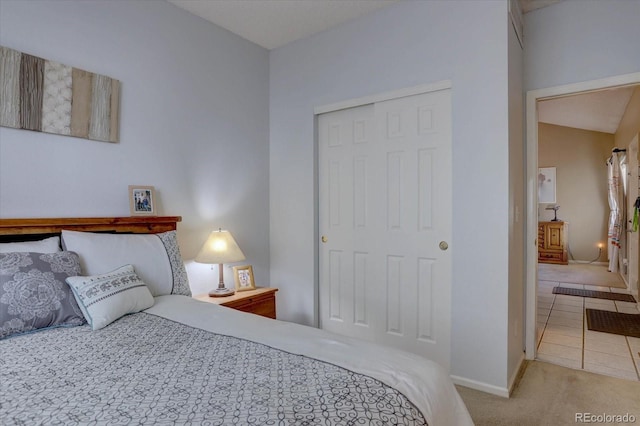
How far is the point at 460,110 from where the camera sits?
2398 millimetres

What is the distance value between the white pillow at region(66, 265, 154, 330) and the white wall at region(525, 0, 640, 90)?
301 cm

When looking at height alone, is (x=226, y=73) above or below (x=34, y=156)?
above

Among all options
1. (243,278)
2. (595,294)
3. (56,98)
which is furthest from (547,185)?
(56,98)

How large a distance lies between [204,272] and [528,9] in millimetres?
3178

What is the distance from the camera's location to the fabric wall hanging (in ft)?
6.21

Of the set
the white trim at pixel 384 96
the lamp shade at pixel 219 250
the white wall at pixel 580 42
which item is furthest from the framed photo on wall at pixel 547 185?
the lamp shade at pixel 219 250

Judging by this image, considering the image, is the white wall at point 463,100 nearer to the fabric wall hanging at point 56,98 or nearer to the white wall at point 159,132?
the white wall at point 159,132

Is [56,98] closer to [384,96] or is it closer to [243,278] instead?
[243,278]

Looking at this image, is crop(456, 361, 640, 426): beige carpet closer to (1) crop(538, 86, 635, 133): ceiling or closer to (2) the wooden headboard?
(2) the wooden headboard

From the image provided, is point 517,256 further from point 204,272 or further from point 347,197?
point 204,272

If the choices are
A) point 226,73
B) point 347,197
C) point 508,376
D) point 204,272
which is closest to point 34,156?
point 204,272

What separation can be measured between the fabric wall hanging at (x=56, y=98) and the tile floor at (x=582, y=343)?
11.7 ft

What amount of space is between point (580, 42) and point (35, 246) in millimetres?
Answer: 3588

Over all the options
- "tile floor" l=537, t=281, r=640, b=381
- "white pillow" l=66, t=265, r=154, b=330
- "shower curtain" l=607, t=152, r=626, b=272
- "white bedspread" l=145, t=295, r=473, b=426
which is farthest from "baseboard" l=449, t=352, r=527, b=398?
"shower curtain" l=607, t=152, r=626, b=272
